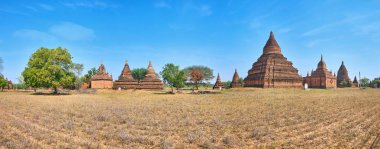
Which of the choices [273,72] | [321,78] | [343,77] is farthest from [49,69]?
[343,77]

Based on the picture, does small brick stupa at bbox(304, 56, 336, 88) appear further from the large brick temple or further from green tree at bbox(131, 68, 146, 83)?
green tree at bbox(131, 68, 146, 83)

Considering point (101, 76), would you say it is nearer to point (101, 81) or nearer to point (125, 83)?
point (101, 81)

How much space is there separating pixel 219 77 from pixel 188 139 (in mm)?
65637

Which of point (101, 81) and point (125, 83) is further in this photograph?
point (101, 81)

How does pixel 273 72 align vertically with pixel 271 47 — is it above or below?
below

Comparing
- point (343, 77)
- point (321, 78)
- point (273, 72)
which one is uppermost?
point (273, 72)

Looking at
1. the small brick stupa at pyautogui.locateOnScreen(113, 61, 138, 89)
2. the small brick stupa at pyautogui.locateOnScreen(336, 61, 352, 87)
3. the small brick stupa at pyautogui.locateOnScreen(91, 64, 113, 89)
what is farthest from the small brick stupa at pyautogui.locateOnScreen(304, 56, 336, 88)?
the small brick stupa at pyautogui.locateOnScreen(91, 64, 113, 89)

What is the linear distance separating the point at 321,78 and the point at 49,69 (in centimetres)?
6948

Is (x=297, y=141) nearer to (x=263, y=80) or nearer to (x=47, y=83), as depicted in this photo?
(x=47, y=83)

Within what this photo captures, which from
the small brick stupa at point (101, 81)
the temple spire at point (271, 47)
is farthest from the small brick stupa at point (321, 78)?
the small brick stupa at point (101, 81)

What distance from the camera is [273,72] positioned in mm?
54812

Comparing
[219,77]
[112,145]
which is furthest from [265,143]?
[219,77]

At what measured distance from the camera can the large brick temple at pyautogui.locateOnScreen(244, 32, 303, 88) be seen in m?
54.1

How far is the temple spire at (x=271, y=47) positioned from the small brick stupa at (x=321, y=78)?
2001cm
